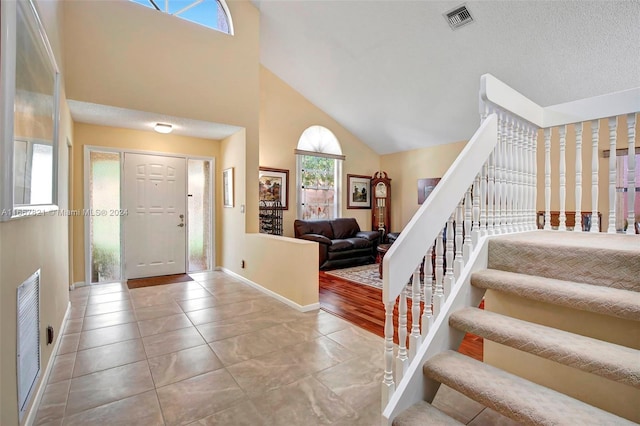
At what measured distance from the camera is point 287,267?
11.8 ft

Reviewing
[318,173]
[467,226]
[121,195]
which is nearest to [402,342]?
[467,226]

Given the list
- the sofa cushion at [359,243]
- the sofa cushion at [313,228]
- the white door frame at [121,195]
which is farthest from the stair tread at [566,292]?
the sofa cushion at [313,228]

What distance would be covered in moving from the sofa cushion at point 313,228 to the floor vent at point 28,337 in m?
4.47

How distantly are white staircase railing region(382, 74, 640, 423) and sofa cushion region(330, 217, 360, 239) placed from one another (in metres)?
4.46

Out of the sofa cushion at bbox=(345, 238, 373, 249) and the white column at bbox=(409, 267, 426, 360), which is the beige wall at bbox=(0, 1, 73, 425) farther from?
the sofa cushion at bbox=(345, 238, 373, 249)

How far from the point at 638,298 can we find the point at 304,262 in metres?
2.57

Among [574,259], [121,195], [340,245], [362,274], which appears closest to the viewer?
[574,259]

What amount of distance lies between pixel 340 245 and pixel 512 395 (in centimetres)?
464

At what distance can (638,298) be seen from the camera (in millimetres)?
1306

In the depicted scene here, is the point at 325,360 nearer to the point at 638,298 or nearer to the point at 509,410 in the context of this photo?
the point at 509,410

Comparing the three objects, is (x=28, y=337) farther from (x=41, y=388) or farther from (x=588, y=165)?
(x=588, y=165)

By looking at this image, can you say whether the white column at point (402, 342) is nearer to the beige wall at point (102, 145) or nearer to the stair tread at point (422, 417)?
the stair tread at point (422, 417)

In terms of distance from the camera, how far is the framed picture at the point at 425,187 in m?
6.84

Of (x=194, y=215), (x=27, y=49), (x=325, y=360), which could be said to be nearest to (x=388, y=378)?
(x=325, y=360)
